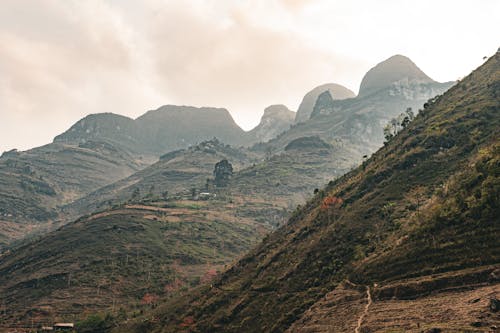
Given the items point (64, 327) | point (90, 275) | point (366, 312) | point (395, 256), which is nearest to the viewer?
point (366, 312)

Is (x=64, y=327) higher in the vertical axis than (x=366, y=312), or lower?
higher

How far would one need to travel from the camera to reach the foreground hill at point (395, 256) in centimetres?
6019

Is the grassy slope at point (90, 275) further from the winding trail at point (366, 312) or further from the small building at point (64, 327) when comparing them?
the winding trail at point (366, 312)

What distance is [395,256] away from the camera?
74.2 m

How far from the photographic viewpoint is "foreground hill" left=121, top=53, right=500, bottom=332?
2370 inches

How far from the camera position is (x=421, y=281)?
64.3 m

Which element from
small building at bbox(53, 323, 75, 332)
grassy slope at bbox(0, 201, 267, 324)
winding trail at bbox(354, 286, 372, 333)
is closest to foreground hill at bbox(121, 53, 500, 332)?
winding trail at bbox(354, 286, 372, 333)

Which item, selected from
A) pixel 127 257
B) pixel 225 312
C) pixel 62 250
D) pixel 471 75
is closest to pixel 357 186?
pixel 225 312

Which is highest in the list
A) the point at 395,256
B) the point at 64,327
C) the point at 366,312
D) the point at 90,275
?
the point at 90,275

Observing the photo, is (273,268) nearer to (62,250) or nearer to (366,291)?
(366,291)

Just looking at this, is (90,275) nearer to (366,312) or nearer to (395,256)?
(366,312)

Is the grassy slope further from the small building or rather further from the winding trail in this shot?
the winding trail

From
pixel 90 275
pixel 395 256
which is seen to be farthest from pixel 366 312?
pixel 90 275

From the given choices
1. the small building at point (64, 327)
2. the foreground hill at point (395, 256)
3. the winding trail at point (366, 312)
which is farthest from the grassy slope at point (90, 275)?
the winding trail at point (366, 312)
